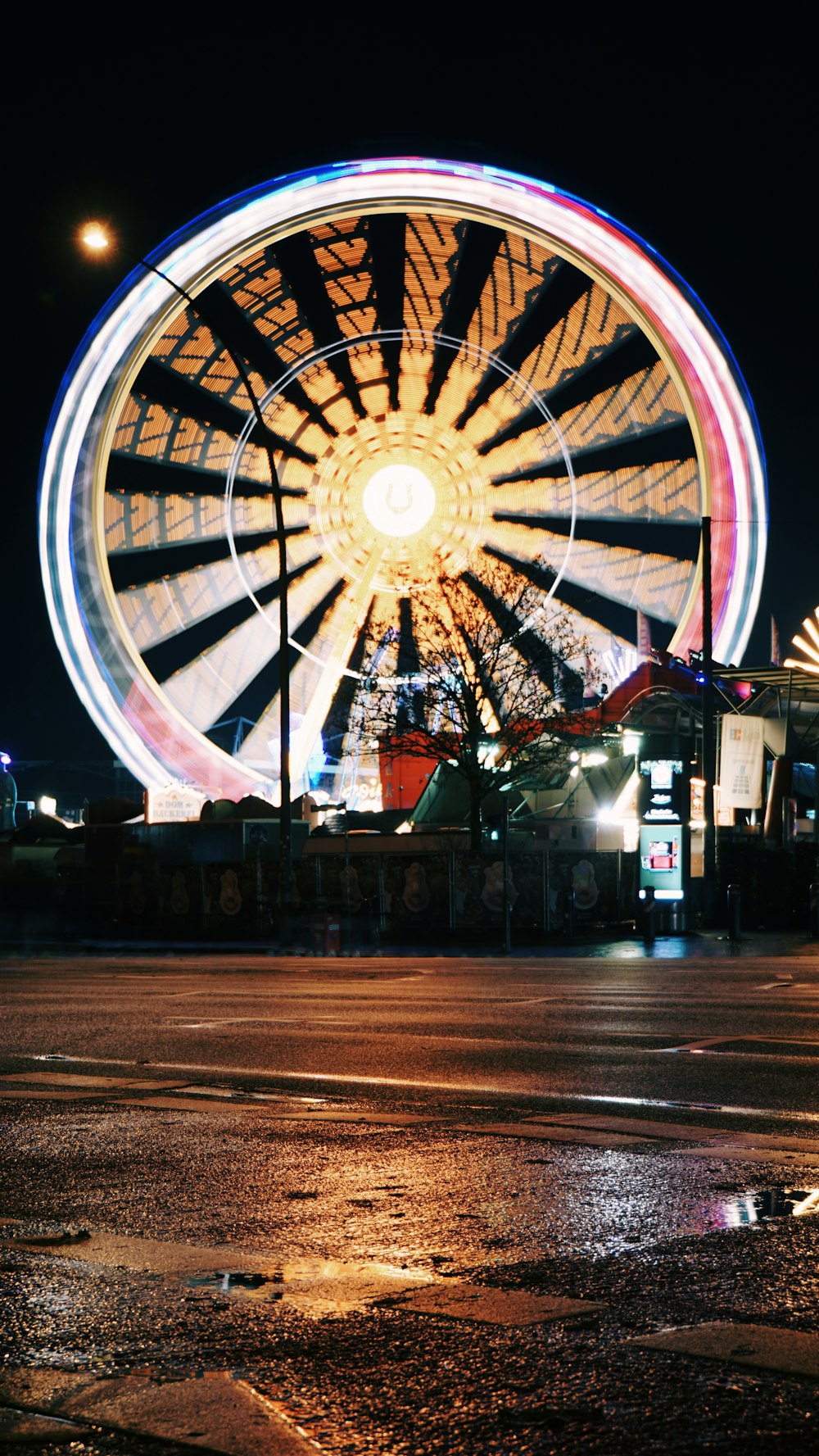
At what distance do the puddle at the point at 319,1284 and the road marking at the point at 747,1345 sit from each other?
82 centimetres

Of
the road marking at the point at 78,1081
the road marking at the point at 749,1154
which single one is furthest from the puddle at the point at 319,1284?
the road marking at the point at 78,1081

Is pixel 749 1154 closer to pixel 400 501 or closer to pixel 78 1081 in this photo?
pixel 78 1081

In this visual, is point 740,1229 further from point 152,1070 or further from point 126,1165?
point 152,1070

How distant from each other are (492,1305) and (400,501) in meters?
29.8

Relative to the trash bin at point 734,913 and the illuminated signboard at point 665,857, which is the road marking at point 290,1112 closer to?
the trash bin at point 734,913

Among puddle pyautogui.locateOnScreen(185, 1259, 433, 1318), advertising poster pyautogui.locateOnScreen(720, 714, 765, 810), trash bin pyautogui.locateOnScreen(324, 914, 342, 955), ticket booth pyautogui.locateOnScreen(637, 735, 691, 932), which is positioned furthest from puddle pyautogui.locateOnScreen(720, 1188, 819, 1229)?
advertising poster pyautogui.locateOnScreen(720, 714, 765, 810)

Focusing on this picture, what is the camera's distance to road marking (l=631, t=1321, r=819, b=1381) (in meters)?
3.68

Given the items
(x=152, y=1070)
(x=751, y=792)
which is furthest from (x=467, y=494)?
(x=152, y=1070)

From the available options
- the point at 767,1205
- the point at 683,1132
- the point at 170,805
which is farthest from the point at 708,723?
the point at 767,1205

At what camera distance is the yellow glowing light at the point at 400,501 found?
33.3 metres

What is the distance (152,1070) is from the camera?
947 centimetres

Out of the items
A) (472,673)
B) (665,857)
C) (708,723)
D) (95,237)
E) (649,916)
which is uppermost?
(95,237)

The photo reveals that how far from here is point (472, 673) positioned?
3519 cm

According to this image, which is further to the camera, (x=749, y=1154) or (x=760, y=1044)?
(x=760, y=1044)
